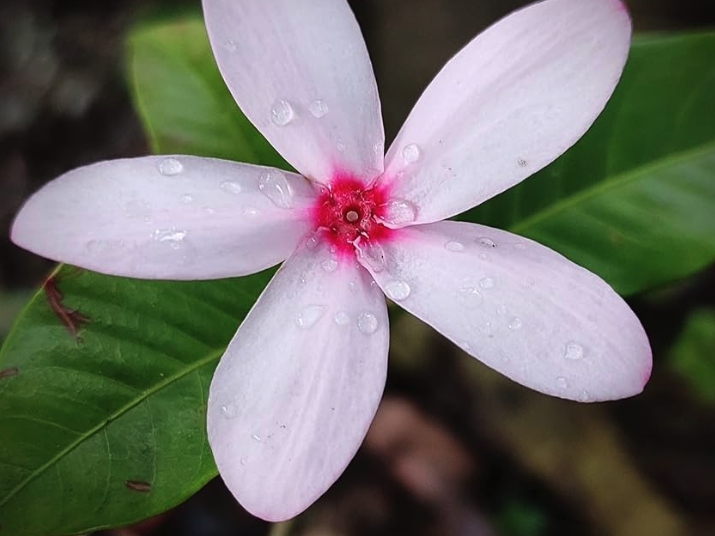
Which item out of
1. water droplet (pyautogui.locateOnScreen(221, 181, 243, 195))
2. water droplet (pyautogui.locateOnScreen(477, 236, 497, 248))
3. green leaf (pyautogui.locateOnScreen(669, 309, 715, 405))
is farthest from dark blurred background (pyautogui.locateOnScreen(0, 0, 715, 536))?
water droplet (pyautogui.locateOnScreen(221, 181, 243, 195))

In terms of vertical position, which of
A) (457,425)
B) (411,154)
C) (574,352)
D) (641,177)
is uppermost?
(411,154)

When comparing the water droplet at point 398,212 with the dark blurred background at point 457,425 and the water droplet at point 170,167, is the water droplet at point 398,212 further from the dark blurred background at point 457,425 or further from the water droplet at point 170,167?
the dark blurred background at point 457,425

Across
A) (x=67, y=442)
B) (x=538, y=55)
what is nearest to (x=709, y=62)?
(x=538, y=55)

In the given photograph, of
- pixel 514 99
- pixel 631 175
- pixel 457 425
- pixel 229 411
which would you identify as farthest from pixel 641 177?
pixel 457 425

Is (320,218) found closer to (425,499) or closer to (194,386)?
(194,386)

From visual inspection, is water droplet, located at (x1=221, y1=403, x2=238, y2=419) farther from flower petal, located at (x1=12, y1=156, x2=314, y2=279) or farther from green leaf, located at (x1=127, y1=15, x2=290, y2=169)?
green leaf, located at (x1=127, y1=15, x2=290, y2=169)

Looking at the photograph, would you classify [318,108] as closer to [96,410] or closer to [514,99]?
[514,99]
